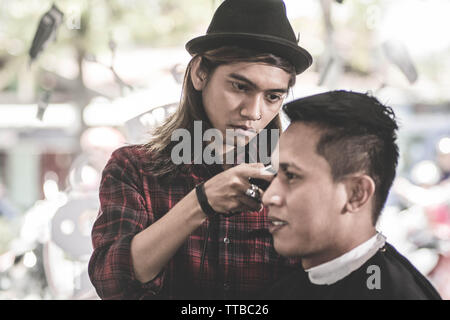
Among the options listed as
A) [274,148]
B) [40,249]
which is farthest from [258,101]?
[40,249]

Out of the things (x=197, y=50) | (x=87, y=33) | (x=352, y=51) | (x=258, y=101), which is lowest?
(x=258, y=101)

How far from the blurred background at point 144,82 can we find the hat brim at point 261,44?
150 millimetres

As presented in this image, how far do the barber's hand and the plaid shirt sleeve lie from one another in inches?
13.4

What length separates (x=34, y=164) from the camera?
9305mm

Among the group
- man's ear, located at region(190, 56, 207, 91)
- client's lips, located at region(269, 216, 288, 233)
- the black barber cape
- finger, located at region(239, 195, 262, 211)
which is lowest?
the black barber cape

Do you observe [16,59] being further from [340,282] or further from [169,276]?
[340,282]

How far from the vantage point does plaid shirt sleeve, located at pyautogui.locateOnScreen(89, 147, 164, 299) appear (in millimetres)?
1594

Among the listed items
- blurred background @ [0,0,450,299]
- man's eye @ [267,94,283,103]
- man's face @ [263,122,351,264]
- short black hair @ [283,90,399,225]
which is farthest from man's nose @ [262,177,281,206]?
blurred background @ [0,0,450,299]

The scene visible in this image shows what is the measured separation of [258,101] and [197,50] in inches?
11.1

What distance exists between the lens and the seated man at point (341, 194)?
142 centimetres

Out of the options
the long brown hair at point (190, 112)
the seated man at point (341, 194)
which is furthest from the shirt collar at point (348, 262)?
the long brown hair at point (190, 112)

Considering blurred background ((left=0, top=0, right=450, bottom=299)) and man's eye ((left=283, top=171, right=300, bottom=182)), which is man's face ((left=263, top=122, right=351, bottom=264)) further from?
blurred background ((left=0, top=0, right=450, bottom=299))

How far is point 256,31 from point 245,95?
0.21 m

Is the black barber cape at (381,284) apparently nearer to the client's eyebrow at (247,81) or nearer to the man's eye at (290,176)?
the man's eye at (290,176)
